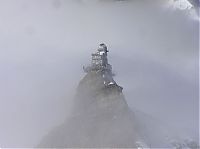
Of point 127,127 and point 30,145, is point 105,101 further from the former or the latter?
point 30,145

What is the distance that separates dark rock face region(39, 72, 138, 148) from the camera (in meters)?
168

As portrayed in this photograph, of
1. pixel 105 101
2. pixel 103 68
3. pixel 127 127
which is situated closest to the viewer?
pixel 127 127

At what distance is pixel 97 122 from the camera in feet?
589

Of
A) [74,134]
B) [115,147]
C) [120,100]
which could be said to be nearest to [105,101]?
[120,100]

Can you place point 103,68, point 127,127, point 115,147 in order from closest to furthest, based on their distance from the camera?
1. point 115,147
2. point 127,127
3. point 103,68

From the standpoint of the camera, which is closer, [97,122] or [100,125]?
[100,125]

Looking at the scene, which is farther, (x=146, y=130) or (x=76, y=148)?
(x=146, y=130)

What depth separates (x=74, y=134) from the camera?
578 ft

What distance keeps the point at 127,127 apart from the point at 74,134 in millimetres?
16373

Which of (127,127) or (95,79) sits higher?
(95,79)

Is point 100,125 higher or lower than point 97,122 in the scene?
lower

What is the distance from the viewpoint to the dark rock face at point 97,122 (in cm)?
16775

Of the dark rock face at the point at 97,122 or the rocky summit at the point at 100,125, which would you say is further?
the rocky summit at the point at 100,125

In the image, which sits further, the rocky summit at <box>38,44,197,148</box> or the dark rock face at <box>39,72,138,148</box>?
the rocky summit at <box>38,44,197,148</box>
